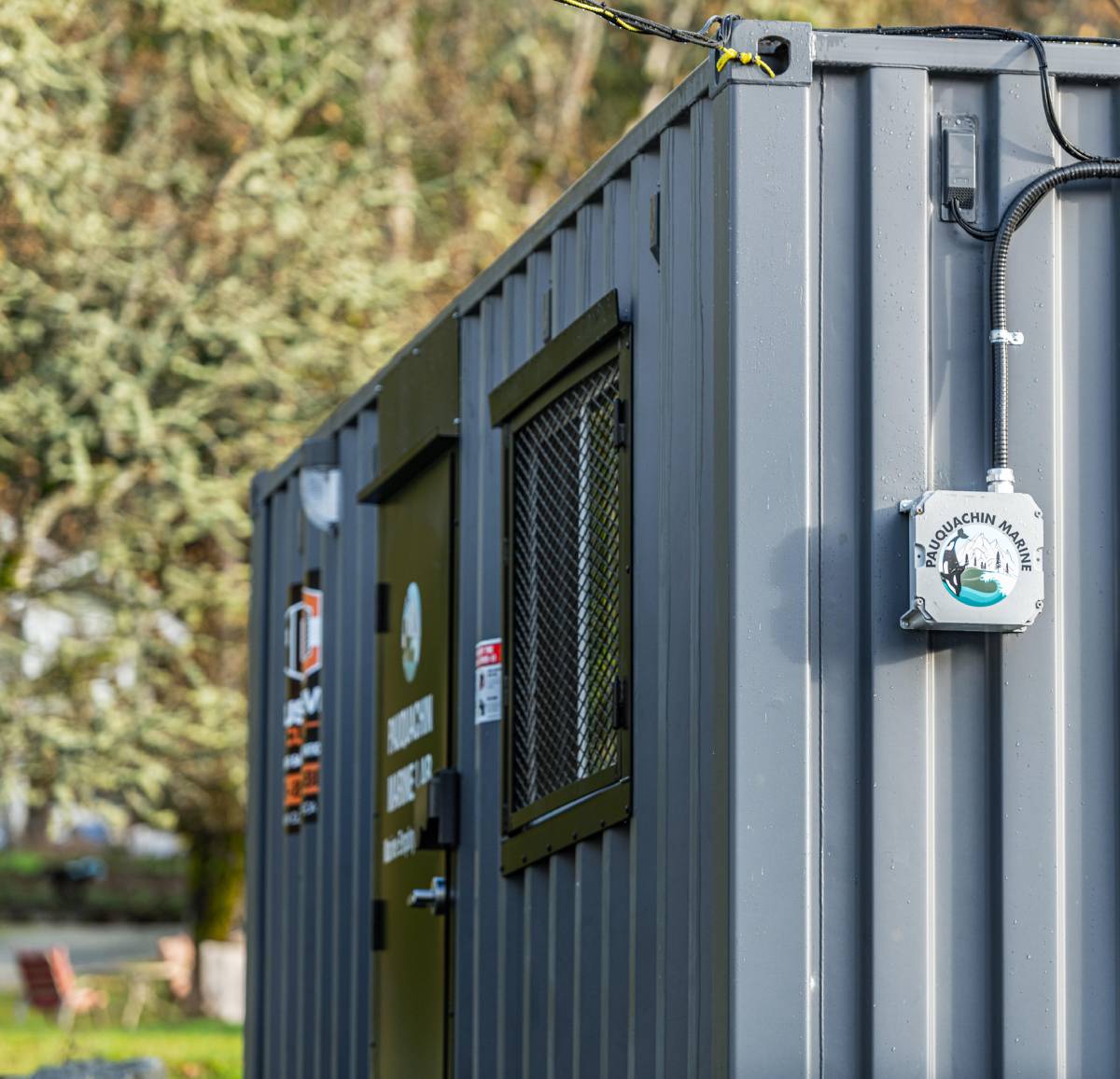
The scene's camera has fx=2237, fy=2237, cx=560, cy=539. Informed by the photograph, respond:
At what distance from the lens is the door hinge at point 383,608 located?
7.03 metres

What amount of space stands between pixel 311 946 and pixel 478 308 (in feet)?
9.42

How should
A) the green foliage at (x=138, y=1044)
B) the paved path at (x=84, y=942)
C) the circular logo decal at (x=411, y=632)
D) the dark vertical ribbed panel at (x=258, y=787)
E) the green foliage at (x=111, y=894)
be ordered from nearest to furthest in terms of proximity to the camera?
the circular logo decal at (x=411, y=632) < the dark vertical ribbed panel at (x=258, y=787) < the green foliage at (x=138, y=1044) < the paved path at (x=84, y=942) < the green foliage at (x=111, y=894)

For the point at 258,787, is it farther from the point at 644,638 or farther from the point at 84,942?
the point at 84,942

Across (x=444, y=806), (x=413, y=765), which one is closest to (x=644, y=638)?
(x=444, y=806)

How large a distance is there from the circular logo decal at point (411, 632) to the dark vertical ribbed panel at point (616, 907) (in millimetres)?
1696

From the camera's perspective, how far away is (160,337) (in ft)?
52.9

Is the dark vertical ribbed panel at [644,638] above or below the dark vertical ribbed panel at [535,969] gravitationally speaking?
above

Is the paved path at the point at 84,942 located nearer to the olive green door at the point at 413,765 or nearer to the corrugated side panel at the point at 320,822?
the corrugated side panel at the point at 320,822

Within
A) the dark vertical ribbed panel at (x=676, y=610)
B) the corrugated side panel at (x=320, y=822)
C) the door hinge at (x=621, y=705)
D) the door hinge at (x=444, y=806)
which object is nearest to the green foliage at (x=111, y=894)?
the corrugated side panel at (x=320, y=822)

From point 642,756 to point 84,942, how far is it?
26718 millimetres

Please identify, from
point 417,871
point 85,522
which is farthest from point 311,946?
point 85,522

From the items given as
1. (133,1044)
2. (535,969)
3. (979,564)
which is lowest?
(133,1044)

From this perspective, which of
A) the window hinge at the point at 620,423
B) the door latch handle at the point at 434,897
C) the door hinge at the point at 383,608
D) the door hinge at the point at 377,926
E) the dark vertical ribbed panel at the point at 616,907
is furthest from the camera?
the door hinge at the point at 383,608

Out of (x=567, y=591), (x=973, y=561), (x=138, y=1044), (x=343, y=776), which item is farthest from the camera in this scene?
(x=138, y=1044)
